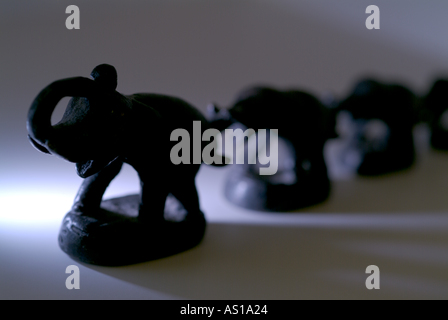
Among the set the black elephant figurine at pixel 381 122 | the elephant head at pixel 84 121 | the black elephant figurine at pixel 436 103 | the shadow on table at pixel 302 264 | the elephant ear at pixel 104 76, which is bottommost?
the shadow on table at pixel 302 264

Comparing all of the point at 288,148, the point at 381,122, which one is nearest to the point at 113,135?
the point at 288,148

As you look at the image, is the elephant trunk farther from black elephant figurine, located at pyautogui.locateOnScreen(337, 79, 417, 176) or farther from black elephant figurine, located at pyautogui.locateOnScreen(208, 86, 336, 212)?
black elephant figurine, located at pyautogui.locateOnScreen(337, 79, 417, 176)

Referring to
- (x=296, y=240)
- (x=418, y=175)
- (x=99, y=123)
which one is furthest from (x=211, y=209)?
(x=418, y=175)

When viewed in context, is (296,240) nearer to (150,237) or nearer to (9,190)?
(150,237)

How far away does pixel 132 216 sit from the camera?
2.79 feet

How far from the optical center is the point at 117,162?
824mm

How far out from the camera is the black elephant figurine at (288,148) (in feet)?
3.34

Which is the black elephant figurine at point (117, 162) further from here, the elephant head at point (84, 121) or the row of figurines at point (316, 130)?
the row of figurines at point (316, 130)

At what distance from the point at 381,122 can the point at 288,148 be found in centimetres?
45

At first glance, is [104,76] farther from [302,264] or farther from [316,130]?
[316,130]

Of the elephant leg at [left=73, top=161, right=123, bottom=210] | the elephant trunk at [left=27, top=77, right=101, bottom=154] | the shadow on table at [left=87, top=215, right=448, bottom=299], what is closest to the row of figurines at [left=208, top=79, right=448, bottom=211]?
the shadow on table at [left=87, top=215, right=448, bottom=299]

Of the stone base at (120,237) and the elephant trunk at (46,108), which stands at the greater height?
the elephant trunk at (46,108)

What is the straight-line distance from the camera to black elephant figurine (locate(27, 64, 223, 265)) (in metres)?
0.67

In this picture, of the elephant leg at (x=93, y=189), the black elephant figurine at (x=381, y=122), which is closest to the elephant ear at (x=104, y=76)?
the elephant leg at (x=93, y=189)
